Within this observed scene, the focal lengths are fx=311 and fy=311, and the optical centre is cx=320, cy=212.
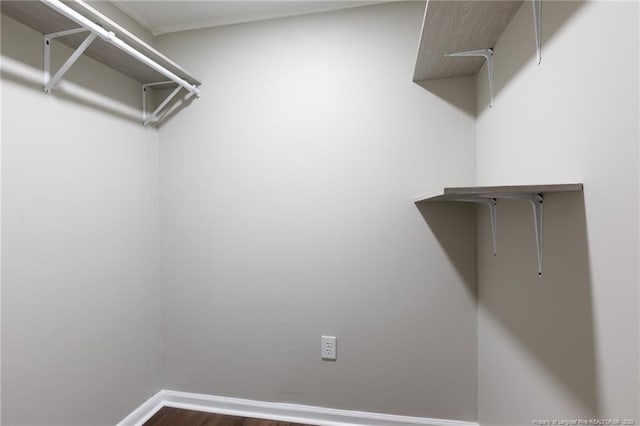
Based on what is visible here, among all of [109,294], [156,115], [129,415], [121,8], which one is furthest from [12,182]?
[129,415]

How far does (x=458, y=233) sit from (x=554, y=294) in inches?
30.2

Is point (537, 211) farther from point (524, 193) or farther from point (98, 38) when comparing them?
point (98, 38)

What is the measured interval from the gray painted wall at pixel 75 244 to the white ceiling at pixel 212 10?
1.32 ft

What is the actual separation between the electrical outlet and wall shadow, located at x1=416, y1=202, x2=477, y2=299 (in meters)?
0.80

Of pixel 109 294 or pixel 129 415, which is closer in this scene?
pixel 109 294

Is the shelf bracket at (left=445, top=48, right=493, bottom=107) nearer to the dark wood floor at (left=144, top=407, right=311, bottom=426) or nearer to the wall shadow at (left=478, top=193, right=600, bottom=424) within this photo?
the wall shadow at (left=478, top=193, right=600, bottom=424)

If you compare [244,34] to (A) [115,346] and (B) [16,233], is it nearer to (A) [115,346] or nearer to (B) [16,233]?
(B) [16,233]

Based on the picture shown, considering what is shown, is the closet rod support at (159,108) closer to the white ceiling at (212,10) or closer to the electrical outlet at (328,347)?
the white ceiling at (212,10)

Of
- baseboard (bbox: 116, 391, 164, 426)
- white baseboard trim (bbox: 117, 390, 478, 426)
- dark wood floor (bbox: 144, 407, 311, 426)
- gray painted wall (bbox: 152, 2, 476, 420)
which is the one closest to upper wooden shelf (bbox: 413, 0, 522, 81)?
gray painted wall (bbox: 152, 2, 476, 420)

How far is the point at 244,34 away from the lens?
73.2 inches

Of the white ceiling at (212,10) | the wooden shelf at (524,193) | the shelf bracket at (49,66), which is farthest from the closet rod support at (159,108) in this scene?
the wooden shelf at (524,193)

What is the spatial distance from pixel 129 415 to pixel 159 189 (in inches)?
51.2

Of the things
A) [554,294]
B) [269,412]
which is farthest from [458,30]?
[269,412]

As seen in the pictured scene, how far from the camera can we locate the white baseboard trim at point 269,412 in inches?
67.2
